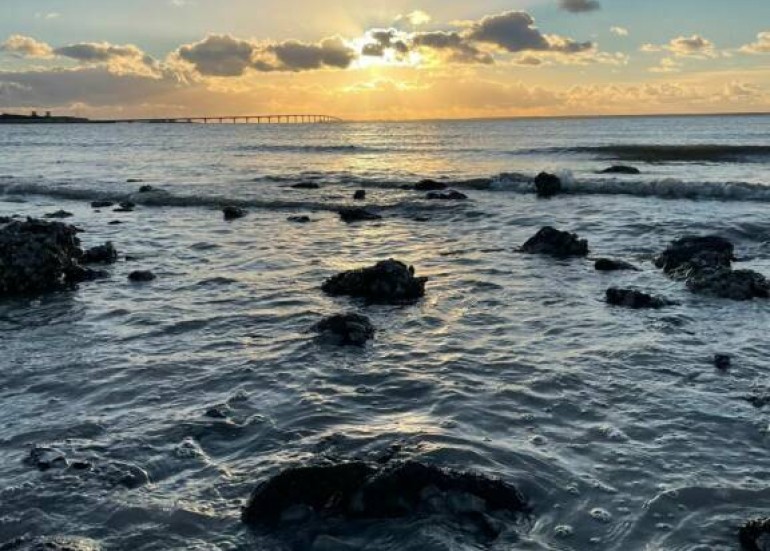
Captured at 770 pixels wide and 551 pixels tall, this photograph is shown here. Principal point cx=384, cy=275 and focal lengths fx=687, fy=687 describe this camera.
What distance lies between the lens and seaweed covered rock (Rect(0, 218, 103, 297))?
15.4 metres

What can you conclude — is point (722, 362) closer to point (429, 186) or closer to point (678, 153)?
point (429, 186)

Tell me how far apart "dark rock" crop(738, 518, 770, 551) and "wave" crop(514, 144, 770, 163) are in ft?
183

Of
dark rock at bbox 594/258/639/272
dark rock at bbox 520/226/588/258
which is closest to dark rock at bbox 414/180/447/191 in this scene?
dark rock at bbox 520/226/588/258

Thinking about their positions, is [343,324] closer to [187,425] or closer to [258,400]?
[258,400]

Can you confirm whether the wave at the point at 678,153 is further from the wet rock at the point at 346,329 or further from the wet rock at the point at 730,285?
the wet rock at the point at 346,329

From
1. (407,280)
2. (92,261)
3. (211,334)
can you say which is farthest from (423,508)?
(92,261)

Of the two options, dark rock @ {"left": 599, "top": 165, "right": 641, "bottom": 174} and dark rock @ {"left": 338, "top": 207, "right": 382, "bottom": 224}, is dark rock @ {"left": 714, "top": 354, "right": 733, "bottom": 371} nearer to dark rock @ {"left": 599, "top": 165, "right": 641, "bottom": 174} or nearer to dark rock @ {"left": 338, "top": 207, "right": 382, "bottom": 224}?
dark rock @ {"left": 338, "top": 207, "right": 382, "bottom": 224}

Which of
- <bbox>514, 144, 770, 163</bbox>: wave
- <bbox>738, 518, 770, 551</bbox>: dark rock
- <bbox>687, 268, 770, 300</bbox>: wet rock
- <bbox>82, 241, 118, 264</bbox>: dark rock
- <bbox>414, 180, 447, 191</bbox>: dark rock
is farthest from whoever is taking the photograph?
<bbox>514, 144, 770, 163</bbox>: wave

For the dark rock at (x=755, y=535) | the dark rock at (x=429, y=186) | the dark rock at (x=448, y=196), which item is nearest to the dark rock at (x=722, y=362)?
the dark rock at (x=755, y=535)

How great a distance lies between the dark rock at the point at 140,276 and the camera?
16469 mm

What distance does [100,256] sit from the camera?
1909cm

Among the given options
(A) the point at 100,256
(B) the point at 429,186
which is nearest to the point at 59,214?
(A) the point at 100,256

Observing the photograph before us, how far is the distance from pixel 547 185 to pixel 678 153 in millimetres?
35087

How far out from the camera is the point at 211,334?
1209 centimetres
